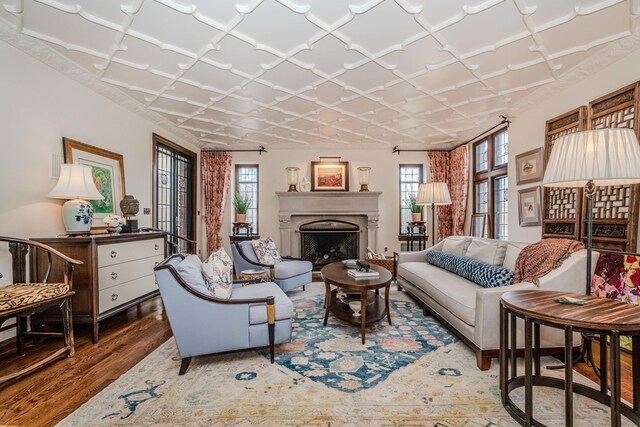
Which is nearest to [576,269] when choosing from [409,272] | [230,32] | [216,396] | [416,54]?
[409,272]

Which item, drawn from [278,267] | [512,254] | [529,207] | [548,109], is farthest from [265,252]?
[548,109]

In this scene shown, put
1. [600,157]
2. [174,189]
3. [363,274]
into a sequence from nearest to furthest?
[600,157] < [363,274] < [174,189]

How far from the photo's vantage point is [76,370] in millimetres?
2086

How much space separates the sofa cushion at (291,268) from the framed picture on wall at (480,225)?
11.1 feet

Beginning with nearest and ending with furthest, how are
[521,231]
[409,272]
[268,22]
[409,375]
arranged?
1. [409,375]
2. [268,22]
3. [409,272]
4. [521,231]

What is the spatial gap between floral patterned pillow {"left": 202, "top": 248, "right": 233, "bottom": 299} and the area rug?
0.54 m

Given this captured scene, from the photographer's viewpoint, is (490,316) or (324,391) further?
(490,316)

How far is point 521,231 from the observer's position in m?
4.09

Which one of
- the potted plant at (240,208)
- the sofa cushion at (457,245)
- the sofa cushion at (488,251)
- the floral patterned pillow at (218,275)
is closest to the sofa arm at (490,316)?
the sofa cushion at (488,251)

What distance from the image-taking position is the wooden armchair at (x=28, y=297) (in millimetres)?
1855

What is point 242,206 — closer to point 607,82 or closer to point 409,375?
point 409,375

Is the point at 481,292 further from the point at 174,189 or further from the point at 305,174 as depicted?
the point at 174,189

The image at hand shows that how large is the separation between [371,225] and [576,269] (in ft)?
12.8

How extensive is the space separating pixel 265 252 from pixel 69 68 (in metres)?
3.07
